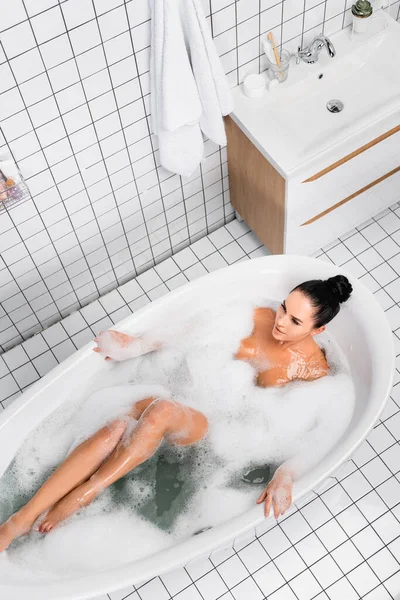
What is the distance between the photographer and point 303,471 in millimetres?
2141

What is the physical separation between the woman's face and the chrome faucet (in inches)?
36.4

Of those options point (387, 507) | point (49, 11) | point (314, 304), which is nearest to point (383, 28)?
point (314, 304)

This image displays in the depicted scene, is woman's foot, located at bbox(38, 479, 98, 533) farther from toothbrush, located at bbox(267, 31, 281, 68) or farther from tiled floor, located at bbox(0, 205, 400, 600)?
toothbrush, located at bbox(267, 31, 281, 68)

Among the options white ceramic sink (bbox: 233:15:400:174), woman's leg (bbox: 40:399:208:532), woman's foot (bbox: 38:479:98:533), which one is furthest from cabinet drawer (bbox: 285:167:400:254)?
woman's foot (bbox: 38:479:98:533)

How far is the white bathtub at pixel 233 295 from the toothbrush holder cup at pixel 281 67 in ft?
2.23

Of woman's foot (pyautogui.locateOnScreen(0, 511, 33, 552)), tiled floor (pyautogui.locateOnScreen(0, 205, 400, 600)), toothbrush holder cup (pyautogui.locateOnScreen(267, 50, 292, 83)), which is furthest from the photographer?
toothbrush holder cup (pyautogui.locateOnScreen(267, 50, 292, 83))

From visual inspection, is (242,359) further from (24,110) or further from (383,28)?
(383,28)

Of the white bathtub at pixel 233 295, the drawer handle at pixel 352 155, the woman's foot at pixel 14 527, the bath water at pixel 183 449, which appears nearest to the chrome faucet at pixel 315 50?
the drawer handle at pixel 352 155

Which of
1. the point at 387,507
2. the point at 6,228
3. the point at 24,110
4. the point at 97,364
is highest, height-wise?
the point at 24,110

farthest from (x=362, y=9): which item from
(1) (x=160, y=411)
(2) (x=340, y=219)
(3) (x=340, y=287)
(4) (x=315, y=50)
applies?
(1) (x=160, y=411)

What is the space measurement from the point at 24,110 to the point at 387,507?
1.84 m

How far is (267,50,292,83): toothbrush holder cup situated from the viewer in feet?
8.14

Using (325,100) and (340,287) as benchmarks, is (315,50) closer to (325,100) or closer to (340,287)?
(325,100)

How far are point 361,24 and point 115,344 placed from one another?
→ 4.93ft
